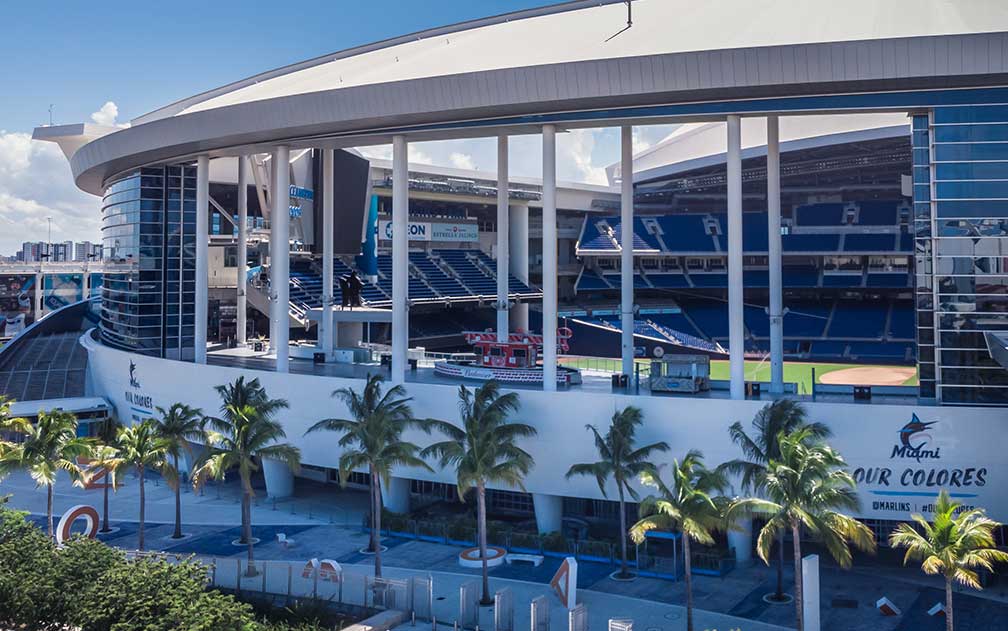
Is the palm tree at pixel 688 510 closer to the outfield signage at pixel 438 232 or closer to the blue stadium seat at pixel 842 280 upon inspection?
the outfield signage at pixel 438 232

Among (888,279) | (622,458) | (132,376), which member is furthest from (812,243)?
(132,376)

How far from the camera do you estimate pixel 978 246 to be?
29156 mm

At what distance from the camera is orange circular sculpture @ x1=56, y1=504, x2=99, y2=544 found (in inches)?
1211

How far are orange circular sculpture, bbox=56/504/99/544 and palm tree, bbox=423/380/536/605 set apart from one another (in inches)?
529

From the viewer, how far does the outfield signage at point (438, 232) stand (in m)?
80.1

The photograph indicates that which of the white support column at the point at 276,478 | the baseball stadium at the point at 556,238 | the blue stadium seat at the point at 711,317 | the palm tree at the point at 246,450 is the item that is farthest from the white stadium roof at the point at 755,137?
the palm tree at the point at 246,450

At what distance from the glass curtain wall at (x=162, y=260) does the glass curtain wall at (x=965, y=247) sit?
37.7m

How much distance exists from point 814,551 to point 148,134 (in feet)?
118

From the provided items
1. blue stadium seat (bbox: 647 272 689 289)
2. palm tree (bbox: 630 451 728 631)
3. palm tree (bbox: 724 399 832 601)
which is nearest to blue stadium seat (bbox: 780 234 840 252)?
blue stadium seat (bbox: 647 272 689 289)

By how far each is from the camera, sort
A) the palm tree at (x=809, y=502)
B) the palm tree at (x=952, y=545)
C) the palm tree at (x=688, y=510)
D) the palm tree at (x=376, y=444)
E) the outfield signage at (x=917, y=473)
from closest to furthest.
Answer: the palm tree at (x=952, y=545), the palm tree at (x=809, y=502), the palm tree at (x=688, y=510), the outfield signage at (x=917, y=473), the palm tree at (x=376, y=444)

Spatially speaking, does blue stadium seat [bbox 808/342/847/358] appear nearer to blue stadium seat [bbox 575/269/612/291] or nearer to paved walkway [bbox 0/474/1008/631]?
blue stadium seat [bbox 575/269/612/291]

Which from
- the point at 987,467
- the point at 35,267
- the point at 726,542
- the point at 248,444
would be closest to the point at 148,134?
the point at 248,444

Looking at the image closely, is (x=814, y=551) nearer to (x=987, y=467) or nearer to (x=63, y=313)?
(x=987, y=467)

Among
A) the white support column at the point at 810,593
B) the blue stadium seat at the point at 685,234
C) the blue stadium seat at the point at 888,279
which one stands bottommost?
the white support column at the point at 810,593
